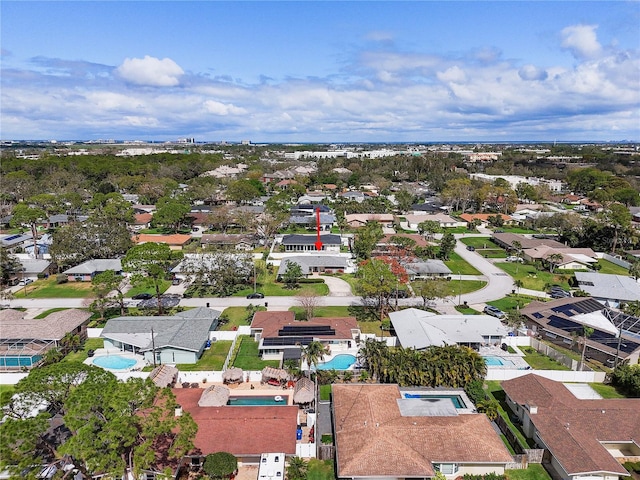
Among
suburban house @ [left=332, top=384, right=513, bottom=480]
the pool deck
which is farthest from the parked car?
the pool deck

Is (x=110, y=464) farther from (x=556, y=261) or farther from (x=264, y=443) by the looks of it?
(x=556, y=261)

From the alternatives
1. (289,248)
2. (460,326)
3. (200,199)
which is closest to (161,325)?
(460,326)

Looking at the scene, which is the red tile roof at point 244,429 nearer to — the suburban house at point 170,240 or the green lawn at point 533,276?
the green lawn at point 533,276

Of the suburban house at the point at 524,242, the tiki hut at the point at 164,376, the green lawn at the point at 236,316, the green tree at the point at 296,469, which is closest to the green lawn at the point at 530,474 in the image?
the green tree at the point at 296,469

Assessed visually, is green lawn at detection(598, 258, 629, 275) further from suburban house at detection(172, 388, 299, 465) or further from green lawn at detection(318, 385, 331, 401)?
suburban house at detection(172, 388, 299, 465)

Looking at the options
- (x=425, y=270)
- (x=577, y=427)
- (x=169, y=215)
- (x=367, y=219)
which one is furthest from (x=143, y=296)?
(x=367, y=219)

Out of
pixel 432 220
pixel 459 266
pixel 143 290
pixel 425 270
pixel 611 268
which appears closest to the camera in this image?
pixel 143 290

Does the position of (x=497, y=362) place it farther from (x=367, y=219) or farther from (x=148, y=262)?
(x=367, y=219)
